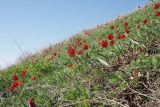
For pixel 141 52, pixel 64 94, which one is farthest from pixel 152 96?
pixel 141 52

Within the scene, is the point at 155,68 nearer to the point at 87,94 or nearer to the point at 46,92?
the point at 87,94

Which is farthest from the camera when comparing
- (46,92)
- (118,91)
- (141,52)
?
(141,52)

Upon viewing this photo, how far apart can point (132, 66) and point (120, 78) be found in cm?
37

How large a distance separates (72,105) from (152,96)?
36.7 inches

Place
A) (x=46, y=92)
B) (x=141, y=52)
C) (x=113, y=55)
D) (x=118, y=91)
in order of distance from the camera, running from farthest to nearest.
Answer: (x=113, y=55) → (x=141, y=52) → (x=46, y=92) → (x=118, y=91)

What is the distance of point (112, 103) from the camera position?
3.56 meters

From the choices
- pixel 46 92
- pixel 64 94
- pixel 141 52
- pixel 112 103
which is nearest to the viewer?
pixel 112 103

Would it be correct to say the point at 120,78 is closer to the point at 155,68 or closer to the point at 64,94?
the point at 155,68

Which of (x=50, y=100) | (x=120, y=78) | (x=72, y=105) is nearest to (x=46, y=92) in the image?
(x=50, y=100)

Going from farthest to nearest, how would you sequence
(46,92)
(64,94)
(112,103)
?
(46,92) < (64,94) < (112,103)

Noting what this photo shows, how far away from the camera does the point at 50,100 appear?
14.8 ft

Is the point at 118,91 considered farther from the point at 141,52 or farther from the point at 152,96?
the point at 141,52

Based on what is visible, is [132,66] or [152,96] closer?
[152,96]

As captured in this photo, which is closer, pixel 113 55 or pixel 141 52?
pixel 141 52
